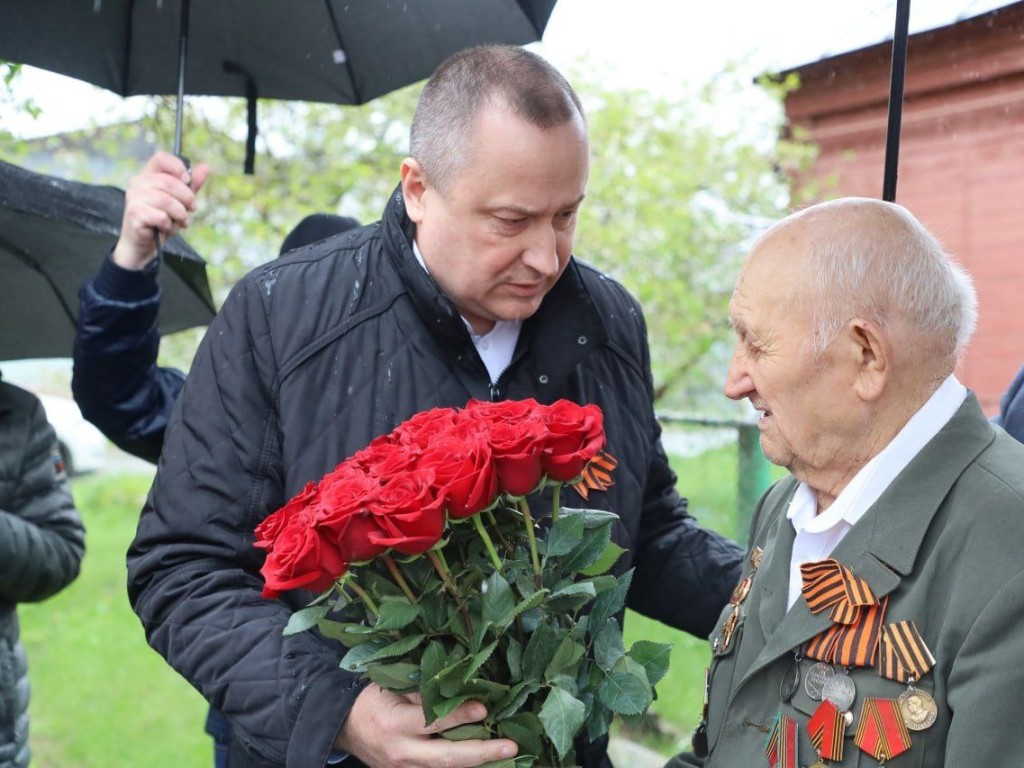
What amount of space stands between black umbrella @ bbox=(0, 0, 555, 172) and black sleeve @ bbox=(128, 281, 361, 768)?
3.48 feet

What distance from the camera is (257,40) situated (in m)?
3.23

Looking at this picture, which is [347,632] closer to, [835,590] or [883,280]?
[835,590]

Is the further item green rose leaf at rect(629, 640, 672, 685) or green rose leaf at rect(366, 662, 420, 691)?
green rose leaf at rect(629, 640, 672, 685)

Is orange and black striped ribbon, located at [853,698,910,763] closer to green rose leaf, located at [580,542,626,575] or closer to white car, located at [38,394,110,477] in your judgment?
green rose leaf, located at [580,542,626,575]

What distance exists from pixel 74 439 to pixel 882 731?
40.8 feet

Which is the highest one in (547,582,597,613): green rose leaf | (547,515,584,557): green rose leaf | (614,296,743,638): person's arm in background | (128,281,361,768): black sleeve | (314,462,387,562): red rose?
(314,462,387,562): red rose

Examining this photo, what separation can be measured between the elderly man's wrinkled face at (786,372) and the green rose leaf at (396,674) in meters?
0.69

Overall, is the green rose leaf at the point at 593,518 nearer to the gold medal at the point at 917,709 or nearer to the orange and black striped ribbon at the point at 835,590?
the orange and black striped ribbon at the point at 835,590

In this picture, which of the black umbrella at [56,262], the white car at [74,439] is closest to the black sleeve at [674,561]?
the black umbrella at [56,262]

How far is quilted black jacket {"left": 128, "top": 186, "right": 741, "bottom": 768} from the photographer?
6.58 ft

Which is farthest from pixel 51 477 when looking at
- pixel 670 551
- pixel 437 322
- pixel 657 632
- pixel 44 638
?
pixel 44 638

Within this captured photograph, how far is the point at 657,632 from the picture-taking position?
605 cm

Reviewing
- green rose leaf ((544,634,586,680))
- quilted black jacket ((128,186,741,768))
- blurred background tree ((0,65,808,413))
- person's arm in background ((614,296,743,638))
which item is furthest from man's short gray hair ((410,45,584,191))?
blurred background tree ((0,65,808,413))

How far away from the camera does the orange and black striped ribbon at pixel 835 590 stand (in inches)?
67.4
